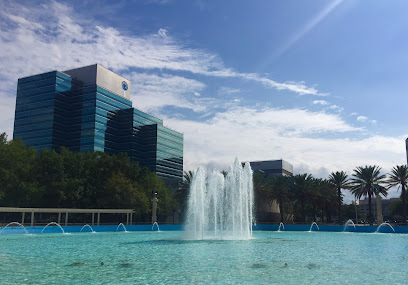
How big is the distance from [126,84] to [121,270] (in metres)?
128

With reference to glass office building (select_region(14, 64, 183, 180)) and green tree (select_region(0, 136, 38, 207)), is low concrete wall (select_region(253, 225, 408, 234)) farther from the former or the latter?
glass office building (select_region(14, 64, 183, 180))

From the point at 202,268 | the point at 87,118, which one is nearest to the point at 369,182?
the point at 202,268

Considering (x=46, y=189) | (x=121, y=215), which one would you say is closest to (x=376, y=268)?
(x=46, y=189)

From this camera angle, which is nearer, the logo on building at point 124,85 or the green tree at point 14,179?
the green tree at point 14,179

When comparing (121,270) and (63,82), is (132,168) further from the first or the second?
(63,82)

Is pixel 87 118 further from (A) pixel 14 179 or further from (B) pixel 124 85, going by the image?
(A) pixel 14 179

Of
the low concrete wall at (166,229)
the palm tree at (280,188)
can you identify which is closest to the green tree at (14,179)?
the low concrete wall at (166,229)

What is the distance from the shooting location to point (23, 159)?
52469 mm

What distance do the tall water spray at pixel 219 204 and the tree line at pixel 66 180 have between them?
2291 cm

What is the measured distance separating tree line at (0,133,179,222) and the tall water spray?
75.2 ft

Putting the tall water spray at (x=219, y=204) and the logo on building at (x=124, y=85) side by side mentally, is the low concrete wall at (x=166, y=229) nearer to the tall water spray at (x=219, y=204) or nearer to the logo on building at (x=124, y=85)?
the tall water spray at (x=219, y=204)

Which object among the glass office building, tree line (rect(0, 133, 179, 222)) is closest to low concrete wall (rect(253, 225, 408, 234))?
tree line (rect(0, 133, 179, 222))

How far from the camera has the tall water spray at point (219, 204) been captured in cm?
3341

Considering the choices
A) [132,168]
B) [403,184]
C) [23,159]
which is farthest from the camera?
[132,168]
